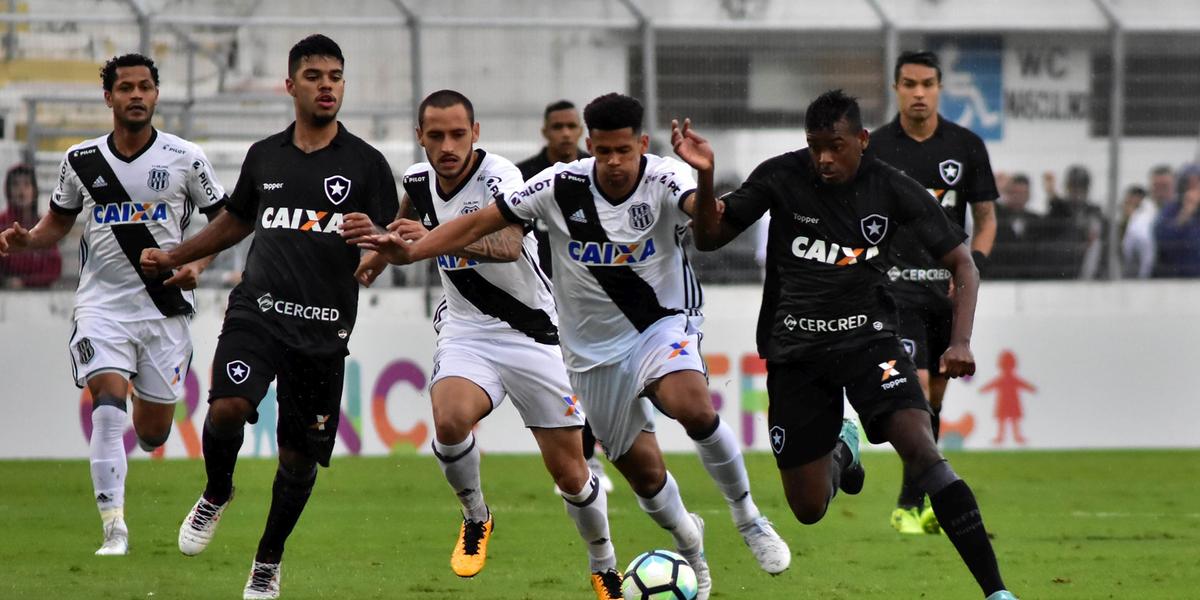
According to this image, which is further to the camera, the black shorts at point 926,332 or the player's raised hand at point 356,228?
the black shorts at point 926,332

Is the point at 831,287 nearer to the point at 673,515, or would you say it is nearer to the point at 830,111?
the point at 830,111

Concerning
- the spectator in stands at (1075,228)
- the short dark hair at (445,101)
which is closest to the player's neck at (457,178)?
the short dark hair at (445,101)

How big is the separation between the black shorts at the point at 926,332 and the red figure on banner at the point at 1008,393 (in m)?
5.13

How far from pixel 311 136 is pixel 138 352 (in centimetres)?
239

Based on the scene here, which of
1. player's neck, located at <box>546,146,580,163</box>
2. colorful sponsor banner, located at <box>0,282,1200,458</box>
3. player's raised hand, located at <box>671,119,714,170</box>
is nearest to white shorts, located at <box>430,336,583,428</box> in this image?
player's raised hand, located at <box>671,119,714,170</box>

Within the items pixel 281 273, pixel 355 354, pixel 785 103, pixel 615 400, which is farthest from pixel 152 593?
pixel 785 103

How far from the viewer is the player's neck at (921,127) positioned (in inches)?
422

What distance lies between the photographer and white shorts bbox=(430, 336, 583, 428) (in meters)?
8.59

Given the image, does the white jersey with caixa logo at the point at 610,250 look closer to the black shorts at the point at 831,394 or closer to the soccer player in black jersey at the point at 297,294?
the black shorts at the point at 831,394

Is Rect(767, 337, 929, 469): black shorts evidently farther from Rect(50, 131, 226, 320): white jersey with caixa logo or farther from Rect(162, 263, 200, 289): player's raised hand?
Rect(50, 131, 226, 320): white jersey with caixa logo

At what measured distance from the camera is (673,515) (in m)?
8.11

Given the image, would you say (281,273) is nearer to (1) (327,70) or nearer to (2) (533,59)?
(1) (327,70)

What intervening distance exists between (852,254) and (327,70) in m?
2.65

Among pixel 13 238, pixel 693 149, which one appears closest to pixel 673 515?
pixel 693 149
